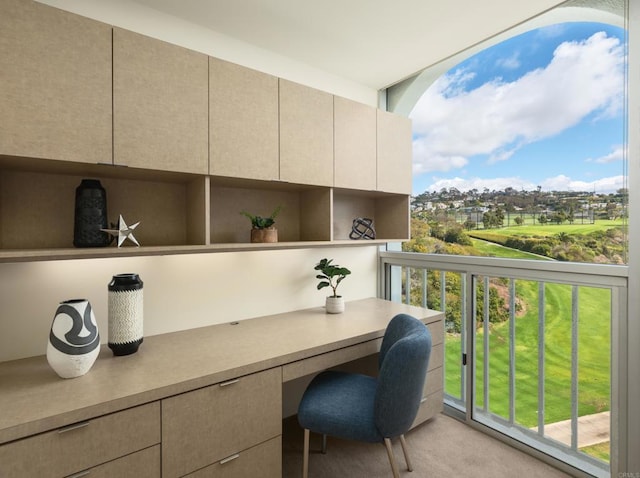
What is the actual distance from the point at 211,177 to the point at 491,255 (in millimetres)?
1935

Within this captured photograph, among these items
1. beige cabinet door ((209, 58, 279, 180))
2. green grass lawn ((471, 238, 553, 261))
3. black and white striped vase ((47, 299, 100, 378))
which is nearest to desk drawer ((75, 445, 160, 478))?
black and white striped vase ((47, 299, 100, 378))

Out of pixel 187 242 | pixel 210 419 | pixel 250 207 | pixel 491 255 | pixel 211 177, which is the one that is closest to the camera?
pixel 210 419

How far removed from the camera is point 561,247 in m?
1.96

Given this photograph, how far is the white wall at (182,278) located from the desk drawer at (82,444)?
2.23ft

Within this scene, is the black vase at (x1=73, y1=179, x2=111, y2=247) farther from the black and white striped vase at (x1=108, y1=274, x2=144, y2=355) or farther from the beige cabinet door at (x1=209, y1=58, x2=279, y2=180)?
the beige cabinet door at (x1=209, y1=58, x2=279, y2=180)

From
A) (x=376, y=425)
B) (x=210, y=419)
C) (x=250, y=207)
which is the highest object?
(x=250, y=207)

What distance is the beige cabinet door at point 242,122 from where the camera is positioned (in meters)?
1.62

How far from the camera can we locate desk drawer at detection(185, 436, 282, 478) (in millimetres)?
1307

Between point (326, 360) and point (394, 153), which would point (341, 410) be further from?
point (394, 153)

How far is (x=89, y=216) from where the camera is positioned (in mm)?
1423

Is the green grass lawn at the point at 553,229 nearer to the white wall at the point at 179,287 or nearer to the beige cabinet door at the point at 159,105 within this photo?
the white wall at the point at 179,287

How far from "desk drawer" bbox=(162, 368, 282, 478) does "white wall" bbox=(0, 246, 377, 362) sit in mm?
684

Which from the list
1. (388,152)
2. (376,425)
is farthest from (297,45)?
(376,425)

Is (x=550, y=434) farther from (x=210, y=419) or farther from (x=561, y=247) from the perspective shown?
(x=210, y=419)
